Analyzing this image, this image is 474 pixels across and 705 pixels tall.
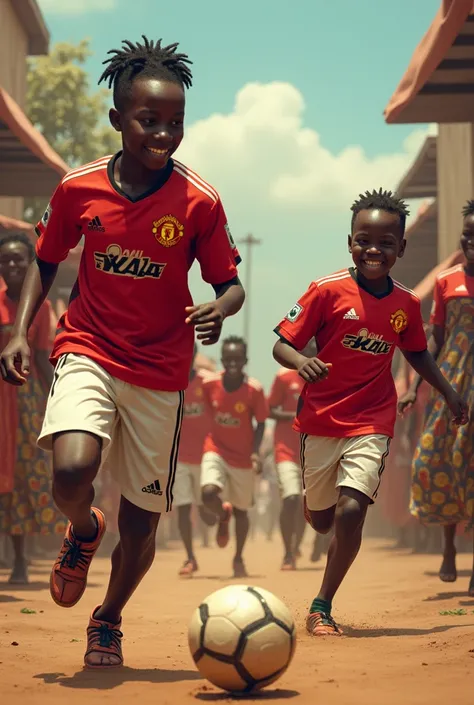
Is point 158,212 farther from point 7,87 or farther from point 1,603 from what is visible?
point 7,87

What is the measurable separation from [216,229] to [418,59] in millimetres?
5179

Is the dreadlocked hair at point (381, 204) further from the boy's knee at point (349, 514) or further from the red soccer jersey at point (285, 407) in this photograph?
the red soccer jersey at point (285, 407)

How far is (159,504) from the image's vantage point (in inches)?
208

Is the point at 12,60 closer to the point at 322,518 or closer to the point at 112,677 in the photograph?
the point at 322,518

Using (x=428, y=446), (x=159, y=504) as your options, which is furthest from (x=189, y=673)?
(x=428, y=446)

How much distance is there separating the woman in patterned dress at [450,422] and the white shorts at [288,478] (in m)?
4.74

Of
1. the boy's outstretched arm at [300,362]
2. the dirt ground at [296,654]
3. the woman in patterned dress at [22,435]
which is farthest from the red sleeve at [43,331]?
the boy's outstretched arm at [300,362]

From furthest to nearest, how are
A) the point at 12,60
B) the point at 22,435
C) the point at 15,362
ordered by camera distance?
1. the point at 12,60
2. the point at 22,435
3. the point at 15,362

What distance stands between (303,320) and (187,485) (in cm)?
725

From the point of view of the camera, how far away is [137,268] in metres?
5.23

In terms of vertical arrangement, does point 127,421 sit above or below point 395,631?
above

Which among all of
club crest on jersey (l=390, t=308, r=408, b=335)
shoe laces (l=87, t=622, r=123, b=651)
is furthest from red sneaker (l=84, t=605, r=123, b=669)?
club crest on jersey (l=390, t=308, r=408, b=335)

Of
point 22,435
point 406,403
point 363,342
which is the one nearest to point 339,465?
A: point 363,342

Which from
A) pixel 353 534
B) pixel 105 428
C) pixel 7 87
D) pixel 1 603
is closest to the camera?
pixel 105 428
